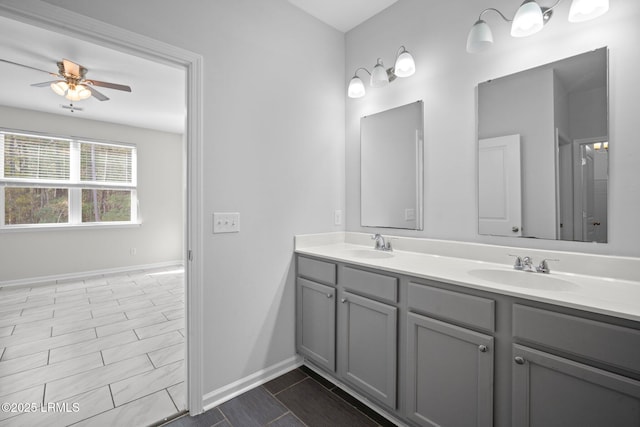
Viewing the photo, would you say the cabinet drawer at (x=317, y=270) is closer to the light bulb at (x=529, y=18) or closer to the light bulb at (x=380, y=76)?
the light bulb at (x=380, y=76)

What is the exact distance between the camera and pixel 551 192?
5.04 ft

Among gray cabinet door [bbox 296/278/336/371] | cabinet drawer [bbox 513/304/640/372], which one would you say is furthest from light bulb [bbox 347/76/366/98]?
cabinet drawer [bbox 513/304/640/372]

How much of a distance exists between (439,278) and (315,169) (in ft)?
4.44

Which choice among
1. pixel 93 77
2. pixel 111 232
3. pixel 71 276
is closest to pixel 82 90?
pixel 93 77

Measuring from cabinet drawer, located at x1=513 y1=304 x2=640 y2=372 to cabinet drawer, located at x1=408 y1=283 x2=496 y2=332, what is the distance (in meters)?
0.10

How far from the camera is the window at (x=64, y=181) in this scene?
434 centimetres

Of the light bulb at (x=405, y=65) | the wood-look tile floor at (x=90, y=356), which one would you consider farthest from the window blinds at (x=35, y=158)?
the light bulb at (x=405, y=65)

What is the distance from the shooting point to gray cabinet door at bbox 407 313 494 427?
3.99 feet

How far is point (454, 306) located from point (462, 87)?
1.38m

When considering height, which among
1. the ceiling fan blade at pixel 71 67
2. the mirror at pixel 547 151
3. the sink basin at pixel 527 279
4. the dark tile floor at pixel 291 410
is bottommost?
the dark tile floor at pixel 291 410

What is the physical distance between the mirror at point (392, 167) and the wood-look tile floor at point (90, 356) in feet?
6.22

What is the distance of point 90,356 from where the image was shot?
237 cm

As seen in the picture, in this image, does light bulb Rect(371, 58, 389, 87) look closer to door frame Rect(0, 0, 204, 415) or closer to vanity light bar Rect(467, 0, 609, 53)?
vanity light bar Rect(467, 0, 609, 53)

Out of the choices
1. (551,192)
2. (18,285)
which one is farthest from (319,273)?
(18,285)
